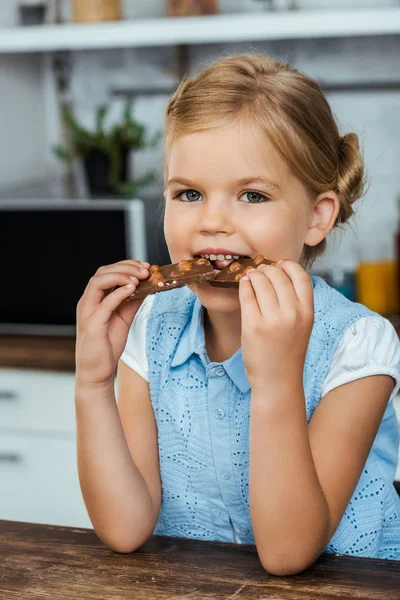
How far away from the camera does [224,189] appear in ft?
3.68

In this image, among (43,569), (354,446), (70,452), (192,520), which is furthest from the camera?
(70,452)

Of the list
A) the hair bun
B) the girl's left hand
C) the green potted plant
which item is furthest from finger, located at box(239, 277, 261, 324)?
the green potted plant

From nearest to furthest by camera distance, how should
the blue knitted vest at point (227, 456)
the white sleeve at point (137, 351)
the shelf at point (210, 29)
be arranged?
the blue knitted vest at point (227, 456) < the white sleeve at point (137, 351) < the shelf at point (210, 29)

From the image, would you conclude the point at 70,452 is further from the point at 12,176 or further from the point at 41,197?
the point at 12,176

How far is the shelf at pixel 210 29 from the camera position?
2.32m

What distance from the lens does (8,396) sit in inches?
95.0

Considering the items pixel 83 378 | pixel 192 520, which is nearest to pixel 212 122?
pixel 83 378

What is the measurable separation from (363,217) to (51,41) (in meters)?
1.03

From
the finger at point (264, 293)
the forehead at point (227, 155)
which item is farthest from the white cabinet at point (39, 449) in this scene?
the finger at point (264, 293)

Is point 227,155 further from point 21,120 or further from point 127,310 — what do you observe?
point 21,120

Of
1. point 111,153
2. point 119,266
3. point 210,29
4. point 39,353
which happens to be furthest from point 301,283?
point 111,153

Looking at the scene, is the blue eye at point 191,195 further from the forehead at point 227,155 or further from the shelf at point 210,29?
the shelf at point 210,29

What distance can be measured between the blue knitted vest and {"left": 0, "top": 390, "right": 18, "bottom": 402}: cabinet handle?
3.80 ft

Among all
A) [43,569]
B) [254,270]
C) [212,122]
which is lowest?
[43,569]
